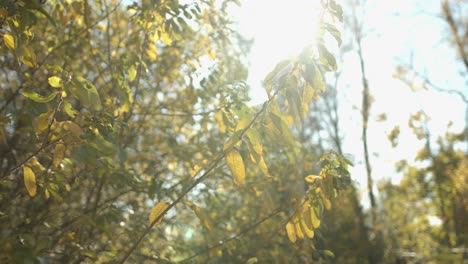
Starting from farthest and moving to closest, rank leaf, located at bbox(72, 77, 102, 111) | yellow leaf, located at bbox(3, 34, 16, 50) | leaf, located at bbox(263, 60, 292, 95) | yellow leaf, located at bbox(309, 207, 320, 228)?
yellow leaf, located at bbox(309, 207, 320, 228), yellow leaf, located at bbox(3, 34, 16, 50), leaf, located at bbox(72, 77, 102, 111), leaf, located at bbox(263, 60, 292, 95)

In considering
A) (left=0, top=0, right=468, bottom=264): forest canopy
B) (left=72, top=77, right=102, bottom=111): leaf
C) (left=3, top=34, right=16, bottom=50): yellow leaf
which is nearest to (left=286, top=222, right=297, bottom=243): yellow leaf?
(left=0, top=0, right=468, bottom=264): forest canopy

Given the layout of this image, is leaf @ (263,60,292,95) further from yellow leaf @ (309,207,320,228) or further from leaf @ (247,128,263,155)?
yellow leaf @ (309,207,320,228)

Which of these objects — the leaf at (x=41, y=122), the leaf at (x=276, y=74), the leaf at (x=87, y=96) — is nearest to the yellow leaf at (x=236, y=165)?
the leaf at (x=276, y=74)

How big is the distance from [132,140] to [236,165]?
2.43 meters

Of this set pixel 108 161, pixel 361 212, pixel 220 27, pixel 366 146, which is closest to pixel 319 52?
pixel 108 161

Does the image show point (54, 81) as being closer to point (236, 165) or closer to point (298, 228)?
point (236, 165)

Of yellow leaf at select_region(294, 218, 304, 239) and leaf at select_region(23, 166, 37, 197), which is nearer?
leaf at select_region(23, 166, 37, 197)

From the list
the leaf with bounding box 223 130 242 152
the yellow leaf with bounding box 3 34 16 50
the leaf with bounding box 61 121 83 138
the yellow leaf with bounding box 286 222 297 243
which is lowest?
the yellow leaf with bounding box 286 222 297 243

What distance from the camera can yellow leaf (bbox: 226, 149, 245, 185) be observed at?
1.32 meters

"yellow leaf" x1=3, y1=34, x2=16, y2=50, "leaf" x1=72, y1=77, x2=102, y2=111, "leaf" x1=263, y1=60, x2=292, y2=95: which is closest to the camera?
"leaf" x1=263, y1=60, x2=292, y2=95

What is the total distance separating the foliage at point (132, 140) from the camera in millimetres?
1371

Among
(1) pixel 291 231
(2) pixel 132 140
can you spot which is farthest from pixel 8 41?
(2) pixel 132 140

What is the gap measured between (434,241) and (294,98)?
7584 mm

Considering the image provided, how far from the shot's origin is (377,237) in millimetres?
11148
